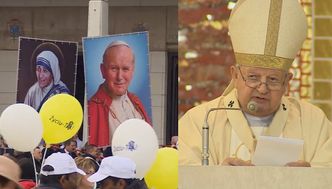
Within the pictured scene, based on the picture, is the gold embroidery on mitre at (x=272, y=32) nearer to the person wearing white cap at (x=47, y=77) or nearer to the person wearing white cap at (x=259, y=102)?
the person wearing white cap at (x=259, y=102)

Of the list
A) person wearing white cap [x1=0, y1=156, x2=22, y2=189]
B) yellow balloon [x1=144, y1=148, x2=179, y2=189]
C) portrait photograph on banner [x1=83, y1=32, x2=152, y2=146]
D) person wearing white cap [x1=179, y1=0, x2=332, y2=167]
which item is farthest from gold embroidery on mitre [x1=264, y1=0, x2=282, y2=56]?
portrait photograph on banner [x1=83, y1=32, x2=152, y2=146]

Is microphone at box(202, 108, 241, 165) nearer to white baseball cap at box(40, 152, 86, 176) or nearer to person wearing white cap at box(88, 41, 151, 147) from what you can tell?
white baseball cap at box(40, 152, 86, 176)

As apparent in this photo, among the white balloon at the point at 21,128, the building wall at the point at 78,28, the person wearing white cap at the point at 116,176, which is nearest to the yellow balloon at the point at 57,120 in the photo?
the white balloon at the point at 21,128

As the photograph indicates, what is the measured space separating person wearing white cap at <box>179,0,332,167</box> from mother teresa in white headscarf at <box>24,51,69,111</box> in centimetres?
694

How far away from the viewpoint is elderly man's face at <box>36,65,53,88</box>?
45.3 ft

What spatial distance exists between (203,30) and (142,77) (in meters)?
5.25

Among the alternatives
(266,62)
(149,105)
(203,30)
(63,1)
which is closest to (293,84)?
(266,62)

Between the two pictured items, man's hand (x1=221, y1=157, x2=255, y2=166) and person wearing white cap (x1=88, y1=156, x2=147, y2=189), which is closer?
person wearing white cap (x1=88, y1=156, x2=147, y2=189)

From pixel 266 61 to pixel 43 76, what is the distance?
7670mm

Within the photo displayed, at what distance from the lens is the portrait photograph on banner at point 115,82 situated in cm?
1198

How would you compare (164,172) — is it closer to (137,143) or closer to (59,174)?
(137,143)

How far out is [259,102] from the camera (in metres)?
6.95

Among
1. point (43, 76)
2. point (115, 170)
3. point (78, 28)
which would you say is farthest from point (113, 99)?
point (78, 28)

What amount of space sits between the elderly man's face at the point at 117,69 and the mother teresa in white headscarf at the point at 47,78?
1440mm
